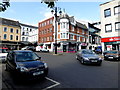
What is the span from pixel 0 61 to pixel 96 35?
145 feet

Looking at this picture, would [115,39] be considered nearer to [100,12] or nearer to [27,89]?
[100,12]

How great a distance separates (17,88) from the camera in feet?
14.2

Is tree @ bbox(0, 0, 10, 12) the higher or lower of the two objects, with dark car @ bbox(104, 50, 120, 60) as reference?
higher

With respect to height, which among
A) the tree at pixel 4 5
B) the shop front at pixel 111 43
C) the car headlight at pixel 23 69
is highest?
the tree at pixel 4 5

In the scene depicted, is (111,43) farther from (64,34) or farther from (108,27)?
(64,34)

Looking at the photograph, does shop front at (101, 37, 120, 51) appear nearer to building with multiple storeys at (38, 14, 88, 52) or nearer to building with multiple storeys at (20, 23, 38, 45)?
building with multiple storeys at (38, 14, 88, 52)

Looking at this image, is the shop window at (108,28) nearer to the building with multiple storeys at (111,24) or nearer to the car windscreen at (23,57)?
the building with multiple storeys at (111,24)

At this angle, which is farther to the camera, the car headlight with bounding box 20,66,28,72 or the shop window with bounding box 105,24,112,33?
the shop window with bounding box 105,24,112,33

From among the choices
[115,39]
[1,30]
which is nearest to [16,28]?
[1,30]

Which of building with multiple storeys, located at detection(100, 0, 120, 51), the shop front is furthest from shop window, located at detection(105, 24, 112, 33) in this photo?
the shop front

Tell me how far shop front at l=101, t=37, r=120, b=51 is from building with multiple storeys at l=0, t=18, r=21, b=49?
114 feet

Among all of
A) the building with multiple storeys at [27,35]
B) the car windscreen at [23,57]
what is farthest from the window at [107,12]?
the building with multiple storeys at [27,35]

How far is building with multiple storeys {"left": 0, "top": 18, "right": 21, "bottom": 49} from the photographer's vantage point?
38.5 metres

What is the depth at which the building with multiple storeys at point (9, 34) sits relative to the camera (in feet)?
126
